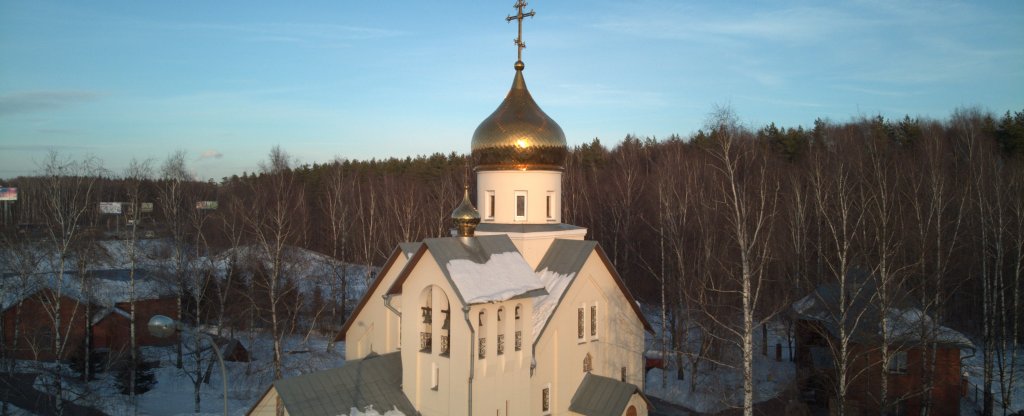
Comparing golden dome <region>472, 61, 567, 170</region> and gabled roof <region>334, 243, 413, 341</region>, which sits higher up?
golden dome <region>472, 61, 567, 170</region>

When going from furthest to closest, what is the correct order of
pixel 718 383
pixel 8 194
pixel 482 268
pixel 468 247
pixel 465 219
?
pixel 8 194, pixel 718 383, pixel 465 219, pixel 468 247, pixel 482 268

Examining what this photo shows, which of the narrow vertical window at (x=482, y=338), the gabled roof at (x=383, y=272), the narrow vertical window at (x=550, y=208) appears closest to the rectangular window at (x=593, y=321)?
the narrow vertical window at (x=550, y=208)

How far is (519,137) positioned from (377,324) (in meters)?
6.16

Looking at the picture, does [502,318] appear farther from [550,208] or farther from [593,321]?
[550,208]

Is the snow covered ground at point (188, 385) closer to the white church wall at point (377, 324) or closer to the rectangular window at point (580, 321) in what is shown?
the white church wall at point (377, 324)

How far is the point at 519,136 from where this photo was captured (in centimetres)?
1617

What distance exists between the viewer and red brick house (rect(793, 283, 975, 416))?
50.3 ft

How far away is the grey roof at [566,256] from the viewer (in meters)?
14.9

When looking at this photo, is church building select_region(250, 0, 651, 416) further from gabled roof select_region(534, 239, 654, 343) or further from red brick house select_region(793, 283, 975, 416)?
red brick house select_region(793, 283, 975, 416)

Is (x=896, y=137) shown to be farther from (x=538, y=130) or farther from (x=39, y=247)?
(x=39, y=247)

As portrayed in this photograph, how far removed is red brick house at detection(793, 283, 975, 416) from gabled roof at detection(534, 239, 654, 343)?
5730 millimetres

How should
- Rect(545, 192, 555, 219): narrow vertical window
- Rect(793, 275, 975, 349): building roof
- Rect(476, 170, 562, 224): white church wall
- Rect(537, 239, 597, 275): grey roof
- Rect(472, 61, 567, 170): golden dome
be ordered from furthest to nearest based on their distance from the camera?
Rect(545, 192, 555, 219): narrow vertical window
Rect(476, 170, 562, 224): white church wall
Rect(472, 61, 567, 170): golden dome
Rect(537, 239, 597, 275): grey roof
Rect(793, 275, 975, 349): building roof

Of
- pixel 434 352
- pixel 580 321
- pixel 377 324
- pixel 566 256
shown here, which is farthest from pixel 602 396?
pixel 377 324

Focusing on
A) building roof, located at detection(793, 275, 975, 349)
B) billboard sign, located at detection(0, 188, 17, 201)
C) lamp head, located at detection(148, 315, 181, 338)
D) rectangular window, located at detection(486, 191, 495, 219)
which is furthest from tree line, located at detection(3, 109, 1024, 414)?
billboard sign, located at detection(0, 188, 17, 201)
